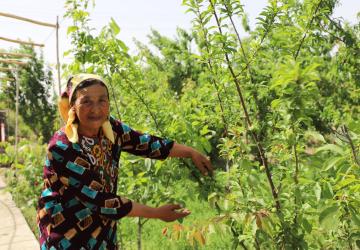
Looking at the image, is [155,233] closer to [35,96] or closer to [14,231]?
[14,231]

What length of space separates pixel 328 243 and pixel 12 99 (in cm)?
2391

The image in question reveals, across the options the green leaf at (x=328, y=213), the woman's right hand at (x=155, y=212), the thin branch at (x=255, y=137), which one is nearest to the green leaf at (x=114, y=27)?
the thin branch at (x=255, y=137)

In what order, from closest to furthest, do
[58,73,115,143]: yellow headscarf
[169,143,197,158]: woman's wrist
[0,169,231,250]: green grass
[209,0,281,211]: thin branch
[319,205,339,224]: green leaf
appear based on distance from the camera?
[319,205,339,224]: green leaf, [58,73,115,143]: yellow headscarf, [209,0,281,211]: thin branch, [169,143,197,158]: woman's wrist, [0,169,231,250]: green grass

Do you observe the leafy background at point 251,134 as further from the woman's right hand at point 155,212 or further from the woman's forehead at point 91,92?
the woman's forehead at point 91,92

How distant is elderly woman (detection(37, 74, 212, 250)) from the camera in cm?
174

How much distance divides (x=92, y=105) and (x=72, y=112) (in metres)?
0.11

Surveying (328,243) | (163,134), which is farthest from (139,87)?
(328,243)

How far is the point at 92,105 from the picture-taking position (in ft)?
6.03

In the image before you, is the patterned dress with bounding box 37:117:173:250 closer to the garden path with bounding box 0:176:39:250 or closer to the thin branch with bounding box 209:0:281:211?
the thin branch with bounding box 209:0:281:211

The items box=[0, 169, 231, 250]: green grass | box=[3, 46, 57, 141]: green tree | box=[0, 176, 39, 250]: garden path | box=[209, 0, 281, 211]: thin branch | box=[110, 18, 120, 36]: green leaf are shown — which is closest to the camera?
box=[209, 0, 281, 211]: thin branch

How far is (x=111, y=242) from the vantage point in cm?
210

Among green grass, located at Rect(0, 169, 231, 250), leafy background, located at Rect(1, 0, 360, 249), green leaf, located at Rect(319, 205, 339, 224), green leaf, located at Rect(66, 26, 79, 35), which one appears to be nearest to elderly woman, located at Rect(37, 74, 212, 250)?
leafy background, located at Rect(1, 0, 360, 249)

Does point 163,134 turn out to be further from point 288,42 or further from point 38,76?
point 38,76

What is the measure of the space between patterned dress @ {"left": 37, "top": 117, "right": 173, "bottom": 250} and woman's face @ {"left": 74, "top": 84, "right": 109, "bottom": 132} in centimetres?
12
